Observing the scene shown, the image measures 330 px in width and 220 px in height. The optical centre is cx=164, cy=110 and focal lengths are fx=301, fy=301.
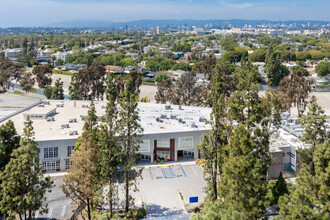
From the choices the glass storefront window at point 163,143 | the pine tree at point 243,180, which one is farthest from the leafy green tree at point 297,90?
the pine tree at point 243,180

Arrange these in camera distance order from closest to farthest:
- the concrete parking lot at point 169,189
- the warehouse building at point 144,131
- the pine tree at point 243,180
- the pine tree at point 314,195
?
the pine tree at point 314,195, the pine tree at point 243,180, the concrete parking lot at point 169,189, the warehouse building at point 144,131

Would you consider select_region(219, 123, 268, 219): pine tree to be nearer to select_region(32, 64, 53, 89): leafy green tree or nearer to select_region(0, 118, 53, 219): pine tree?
select_region(0, 118, 53, 219): pine tree

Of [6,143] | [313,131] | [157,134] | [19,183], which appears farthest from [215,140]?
[6,143]

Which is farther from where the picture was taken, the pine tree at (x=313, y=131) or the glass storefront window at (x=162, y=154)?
the glass storefront window at (x=162, y=154)

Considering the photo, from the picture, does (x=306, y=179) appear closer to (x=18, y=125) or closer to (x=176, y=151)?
A: (x=176, y=151)

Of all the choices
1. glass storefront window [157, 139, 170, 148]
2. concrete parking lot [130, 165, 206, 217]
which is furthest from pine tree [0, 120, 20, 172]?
glass storefront window [157, 139, 170, 148]

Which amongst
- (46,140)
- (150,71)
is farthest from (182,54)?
(46,140)

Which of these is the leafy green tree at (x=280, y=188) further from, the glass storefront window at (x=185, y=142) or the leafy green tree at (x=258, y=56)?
the leafy green tree at (x=258, y=56)
